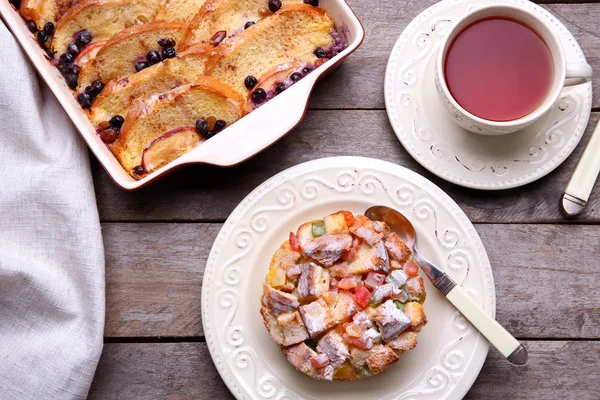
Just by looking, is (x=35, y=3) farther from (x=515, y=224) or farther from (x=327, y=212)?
(x=515, y=224)

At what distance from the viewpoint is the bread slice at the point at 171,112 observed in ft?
8.02

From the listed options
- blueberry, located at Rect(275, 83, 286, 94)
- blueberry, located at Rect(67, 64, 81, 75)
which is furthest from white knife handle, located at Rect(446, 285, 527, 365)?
blueberry, located at Rect(67, 64, 81, 75)

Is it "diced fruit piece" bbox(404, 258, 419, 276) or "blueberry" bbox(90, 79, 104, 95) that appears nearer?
"diced fruit piece" bbox(404, 258, 419, 276)

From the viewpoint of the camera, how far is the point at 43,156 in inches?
101

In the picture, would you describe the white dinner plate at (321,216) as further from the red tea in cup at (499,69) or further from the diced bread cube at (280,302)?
the red tea in cup at (499,69)

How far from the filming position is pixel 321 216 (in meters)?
2.55

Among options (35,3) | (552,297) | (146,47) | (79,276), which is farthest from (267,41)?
(552,297)

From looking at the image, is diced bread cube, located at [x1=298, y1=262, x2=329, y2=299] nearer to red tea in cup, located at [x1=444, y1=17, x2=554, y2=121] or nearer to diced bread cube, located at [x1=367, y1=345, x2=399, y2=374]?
diced bread cube, located at [x1=367, y1=345, x2=399, y2=374]

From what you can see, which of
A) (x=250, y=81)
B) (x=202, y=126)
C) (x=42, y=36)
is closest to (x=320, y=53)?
(x=250, y=81)

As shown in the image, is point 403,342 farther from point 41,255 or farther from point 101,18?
point 101,18

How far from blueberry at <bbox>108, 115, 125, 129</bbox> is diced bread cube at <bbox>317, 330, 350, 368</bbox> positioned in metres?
1.12

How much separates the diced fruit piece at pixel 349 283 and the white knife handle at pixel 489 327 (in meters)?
0.38

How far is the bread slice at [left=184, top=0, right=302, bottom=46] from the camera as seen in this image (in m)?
2.51

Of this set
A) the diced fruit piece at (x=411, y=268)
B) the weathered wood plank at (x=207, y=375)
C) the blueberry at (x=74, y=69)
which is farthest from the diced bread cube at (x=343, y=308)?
the blueberry at (x=74, y=69)
